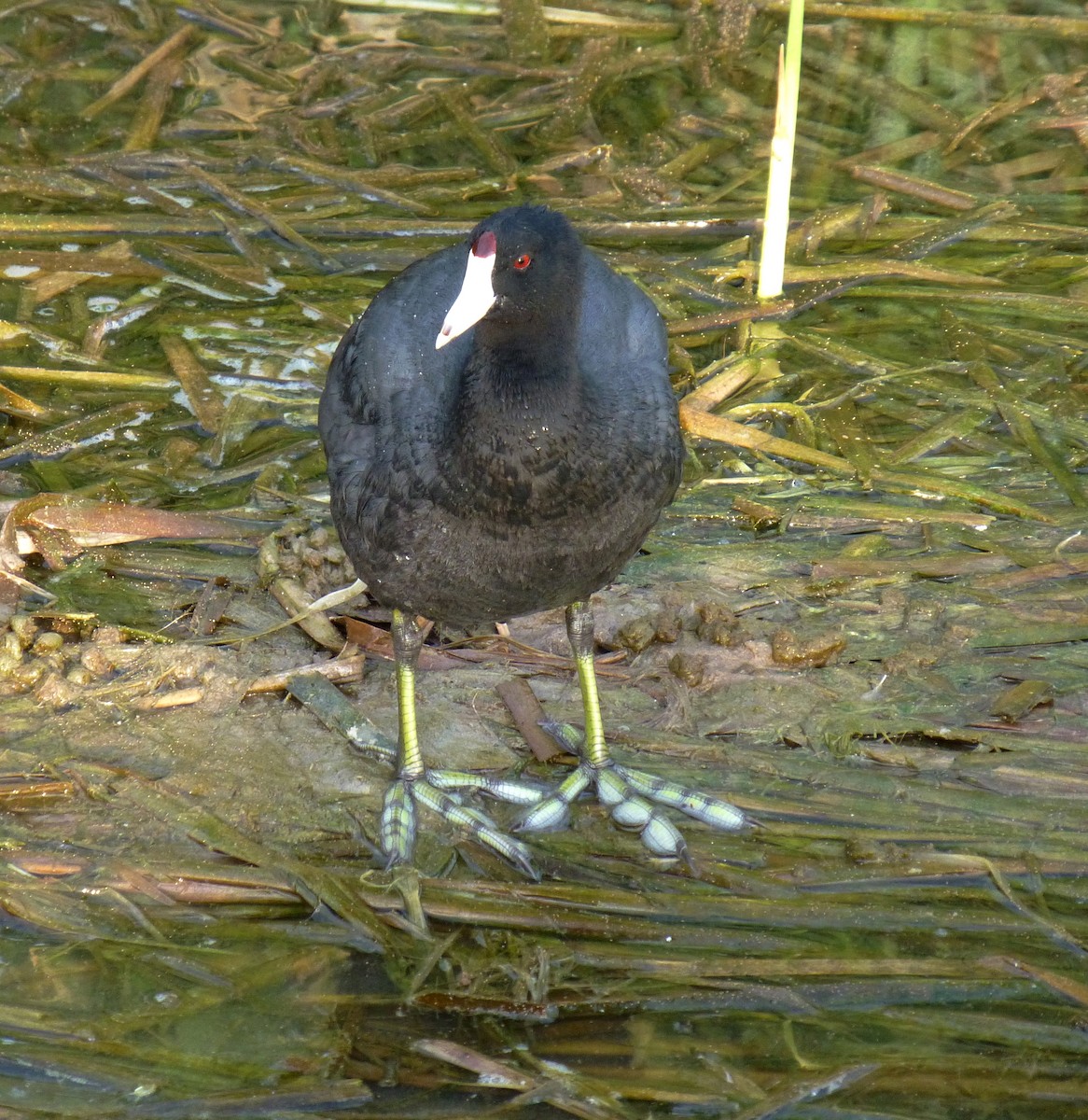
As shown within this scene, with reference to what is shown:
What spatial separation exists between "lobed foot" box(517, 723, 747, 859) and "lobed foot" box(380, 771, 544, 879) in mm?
72

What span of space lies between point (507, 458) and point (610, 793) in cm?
96

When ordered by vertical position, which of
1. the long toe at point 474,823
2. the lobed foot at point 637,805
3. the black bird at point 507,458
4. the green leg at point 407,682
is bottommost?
the long toe at point 474,823

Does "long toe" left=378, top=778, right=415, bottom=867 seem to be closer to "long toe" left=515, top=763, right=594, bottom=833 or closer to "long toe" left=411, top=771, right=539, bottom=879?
"long toe" left=411, top=771, right=539, bottom=879

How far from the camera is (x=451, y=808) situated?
12.3ft

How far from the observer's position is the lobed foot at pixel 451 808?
3588 mm

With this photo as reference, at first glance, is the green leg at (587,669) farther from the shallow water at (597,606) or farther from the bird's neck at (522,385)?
the bird's neck at (522,385)

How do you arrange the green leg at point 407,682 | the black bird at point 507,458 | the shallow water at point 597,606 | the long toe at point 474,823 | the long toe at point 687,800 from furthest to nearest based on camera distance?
the green leg at point 407,682, the long toe at point 687,800, the long toe at point 474,823, the black bird at point 507,458, the shallow water at point 597,606

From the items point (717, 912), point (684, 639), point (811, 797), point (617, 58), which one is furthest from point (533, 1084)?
point (617, 58)

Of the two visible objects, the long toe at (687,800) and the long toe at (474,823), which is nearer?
the long toe at (474,823)

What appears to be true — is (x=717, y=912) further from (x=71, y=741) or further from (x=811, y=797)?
(x=71, y=741)

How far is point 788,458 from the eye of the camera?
4.97 metres

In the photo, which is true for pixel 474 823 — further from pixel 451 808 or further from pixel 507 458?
pixel 507 458

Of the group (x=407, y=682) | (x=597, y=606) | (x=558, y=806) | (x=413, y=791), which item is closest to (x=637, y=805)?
(x=558, y=806)

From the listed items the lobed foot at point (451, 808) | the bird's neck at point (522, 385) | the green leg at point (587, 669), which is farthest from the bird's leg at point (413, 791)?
the bird's neck at point (522, 385)
